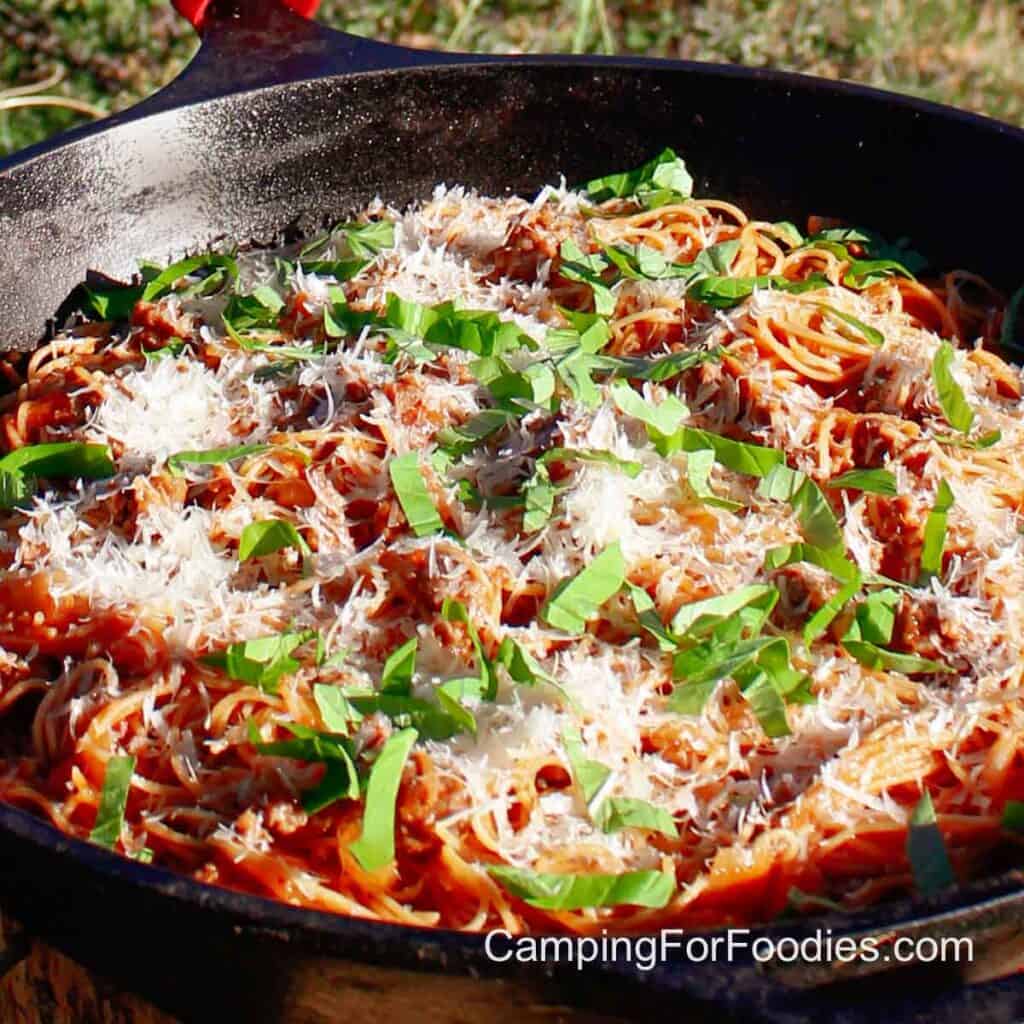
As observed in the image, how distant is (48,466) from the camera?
2.95 metres

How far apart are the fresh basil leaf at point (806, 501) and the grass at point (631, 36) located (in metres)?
5.95

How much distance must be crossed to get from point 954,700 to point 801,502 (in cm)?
53

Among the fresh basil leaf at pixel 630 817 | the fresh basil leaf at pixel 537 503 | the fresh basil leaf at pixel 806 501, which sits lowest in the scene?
the fresh basil leaf at pixel 630 817

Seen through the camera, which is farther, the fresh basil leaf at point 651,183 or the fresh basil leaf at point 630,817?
the fresh basil leaf at point 651,183

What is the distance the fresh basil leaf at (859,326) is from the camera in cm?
320

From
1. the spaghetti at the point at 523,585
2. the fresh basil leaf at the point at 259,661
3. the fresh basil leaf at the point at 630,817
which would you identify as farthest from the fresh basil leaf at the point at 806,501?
the fresh basil leaf at the point at 259,661

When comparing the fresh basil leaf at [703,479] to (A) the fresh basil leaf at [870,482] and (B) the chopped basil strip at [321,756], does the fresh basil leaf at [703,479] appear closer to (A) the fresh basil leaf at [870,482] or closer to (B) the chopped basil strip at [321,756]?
(A) the fresh basil leaf at [870,482]

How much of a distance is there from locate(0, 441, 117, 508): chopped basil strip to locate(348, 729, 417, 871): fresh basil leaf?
1.07 m

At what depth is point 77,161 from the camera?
352cm

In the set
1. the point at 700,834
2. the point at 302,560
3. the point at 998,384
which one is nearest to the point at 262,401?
the point at 302,560

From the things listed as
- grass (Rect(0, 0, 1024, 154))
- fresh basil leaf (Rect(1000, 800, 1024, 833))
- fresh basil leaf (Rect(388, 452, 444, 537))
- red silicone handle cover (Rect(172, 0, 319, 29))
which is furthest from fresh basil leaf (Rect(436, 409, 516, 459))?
grass (Rect(0, 0, 1024, 154))

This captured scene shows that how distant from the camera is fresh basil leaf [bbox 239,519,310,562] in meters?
2.69

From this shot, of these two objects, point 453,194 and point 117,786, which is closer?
point 117,786

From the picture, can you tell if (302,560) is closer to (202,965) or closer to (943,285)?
(202,965)
